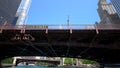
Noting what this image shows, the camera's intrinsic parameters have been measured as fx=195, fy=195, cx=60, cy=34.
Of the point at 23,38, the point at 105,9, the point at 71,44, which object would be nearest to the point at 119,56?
the point at 71,44

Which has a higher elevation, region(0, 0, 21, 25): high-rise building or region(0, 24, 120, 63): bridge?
region(0, 0, 21, 25): high-rise building

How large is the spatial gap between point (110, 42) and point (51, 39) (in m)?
12.6

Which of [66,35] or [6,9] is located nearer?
[66,35]

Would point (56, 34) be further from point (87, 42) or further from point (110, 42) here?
point (110, 42)

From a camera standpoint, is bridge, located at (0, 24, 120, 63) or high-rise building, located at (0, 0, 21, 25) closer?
bridge, located at (0, 24, 120, 63)

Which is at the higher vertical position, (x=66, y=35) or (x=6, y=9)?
(x=6, y=9)

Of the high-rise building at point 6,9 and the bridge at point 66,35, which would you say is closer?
the bridge at point 66,35

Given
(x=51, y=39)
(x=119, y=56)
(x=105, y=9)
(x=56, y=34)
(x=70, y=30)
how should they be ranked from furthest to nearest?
(x=105, y=9), (x=119, y=56), (x=51, y=39), (x=56, y=34), (x=70, y=30)

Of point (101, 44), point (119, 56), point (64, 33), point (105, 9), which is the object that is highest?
point (105, 9)

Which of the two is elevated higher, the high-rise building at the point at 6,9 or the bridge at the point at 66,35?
the high-rise building at the point at 6,9

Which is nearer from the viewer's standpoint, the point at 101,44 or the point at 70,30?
the point at 70,30

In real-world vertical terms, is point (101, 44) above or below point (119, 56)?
above

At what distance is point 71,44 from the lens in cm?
4144

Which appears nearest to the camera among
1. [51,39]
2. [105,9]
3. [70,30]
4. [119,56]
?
[70,30]
